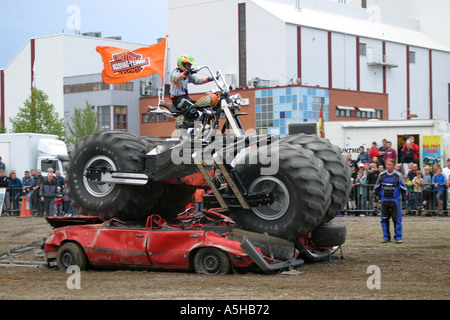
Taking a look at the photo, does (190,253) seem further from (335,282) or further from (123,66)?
(123,66)

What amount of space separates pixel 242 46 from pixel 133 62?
167ft

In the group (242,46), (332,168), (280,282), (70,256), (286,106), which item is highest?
(242,46)

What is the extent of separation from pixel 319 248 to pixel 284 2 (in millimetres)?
56046

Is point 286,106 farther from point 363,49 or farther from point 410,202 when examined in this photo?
point 410,202

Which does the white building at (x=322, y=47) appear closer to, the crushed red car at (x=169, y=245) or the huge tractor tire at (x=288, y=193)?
the crushed red car at (x=169, y=245)

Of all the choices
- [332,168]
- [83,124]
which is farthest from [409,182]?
[83,124]

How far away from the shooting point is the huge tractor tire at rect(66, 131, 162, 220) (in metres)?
12.1

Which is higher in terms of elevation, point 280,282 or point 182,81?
point 182,81

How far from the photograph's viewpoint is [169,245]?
11.5m

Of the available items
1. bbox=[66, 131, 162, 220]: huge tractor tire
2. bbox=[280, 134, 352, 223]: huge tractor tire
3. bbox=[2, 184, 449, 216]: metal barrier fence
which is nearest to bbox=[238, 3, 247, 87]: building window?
bbox=[2, 184, 449, 216]: metal barrier fence

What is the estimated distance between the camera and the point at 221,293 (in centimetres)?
940

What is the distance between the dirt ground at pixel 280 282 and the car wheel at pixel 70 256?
22 centimetres

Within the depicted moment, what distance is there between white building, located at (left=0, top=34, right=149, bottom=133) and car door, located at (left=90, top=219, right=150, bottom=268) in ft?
193

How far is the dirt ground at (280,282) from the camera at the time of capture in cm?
925
